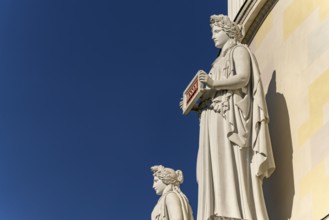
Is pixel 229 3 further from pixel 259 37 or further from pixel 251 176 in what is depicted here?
pixel 251 176

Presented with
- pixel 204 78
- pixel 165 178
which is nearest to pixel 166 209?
pixel 165 178

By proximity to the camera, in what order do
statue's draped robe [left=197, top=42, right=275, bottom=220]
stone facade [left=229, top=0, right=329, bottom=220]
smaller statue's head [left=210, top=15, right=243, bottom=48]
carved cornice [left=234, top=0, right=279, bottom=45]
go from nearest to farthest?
1. statue's draped robe [left=197, top=42, right=275, bottom=220]
2. stone facade [left=229, top=0, right=329, bottom=220]
3. smaller statue's head [left=210, top=15, right=243, bottom=48]
4. carved cornice [left=234, top=0, right=279, bottom=45]

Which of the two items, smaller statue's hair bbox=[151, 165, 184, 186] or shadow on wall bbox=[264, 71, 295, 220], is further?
smaller statue's hair bbox=[151, 165, 184, 186]

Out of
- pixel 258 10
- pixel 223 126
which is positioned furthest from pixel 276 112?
pixel 258 10

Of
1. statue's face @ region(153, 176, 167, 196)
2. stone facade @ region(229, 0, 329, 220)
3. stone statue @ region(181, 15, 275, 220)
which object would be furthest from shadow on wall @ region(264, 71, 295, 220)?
statue's face @ region(153, 176, 167, 196)

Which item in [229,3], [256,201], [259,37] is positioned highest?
[229,3]

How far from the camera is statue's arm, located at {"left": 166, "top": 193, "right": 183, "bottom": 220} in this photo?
12975 millimetres

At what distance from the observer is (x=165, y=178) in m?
13.8

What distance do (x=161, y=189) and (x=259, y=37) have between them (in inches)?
114

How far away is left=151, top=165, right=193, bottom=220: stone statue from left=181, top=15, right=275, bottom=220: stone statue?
2.03 ft

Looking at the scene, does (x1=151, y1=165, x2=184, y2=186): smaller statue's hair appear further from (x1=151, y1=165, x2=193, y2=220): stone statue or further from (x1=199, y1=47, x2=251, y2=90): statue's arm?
(x1=199, y1=47, x2=251, y2=90): statue's arm

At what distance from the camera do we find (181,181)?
1395 cm

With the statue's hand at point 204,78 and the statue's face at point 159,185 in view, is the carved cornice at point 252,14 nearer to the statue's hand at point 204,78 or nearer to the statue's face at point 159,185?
the statue's hand at point 204,78

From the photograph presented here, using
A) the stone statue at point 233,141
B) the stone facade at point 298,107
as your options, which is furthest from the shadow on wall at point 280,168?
the stone statue at point 233,141
